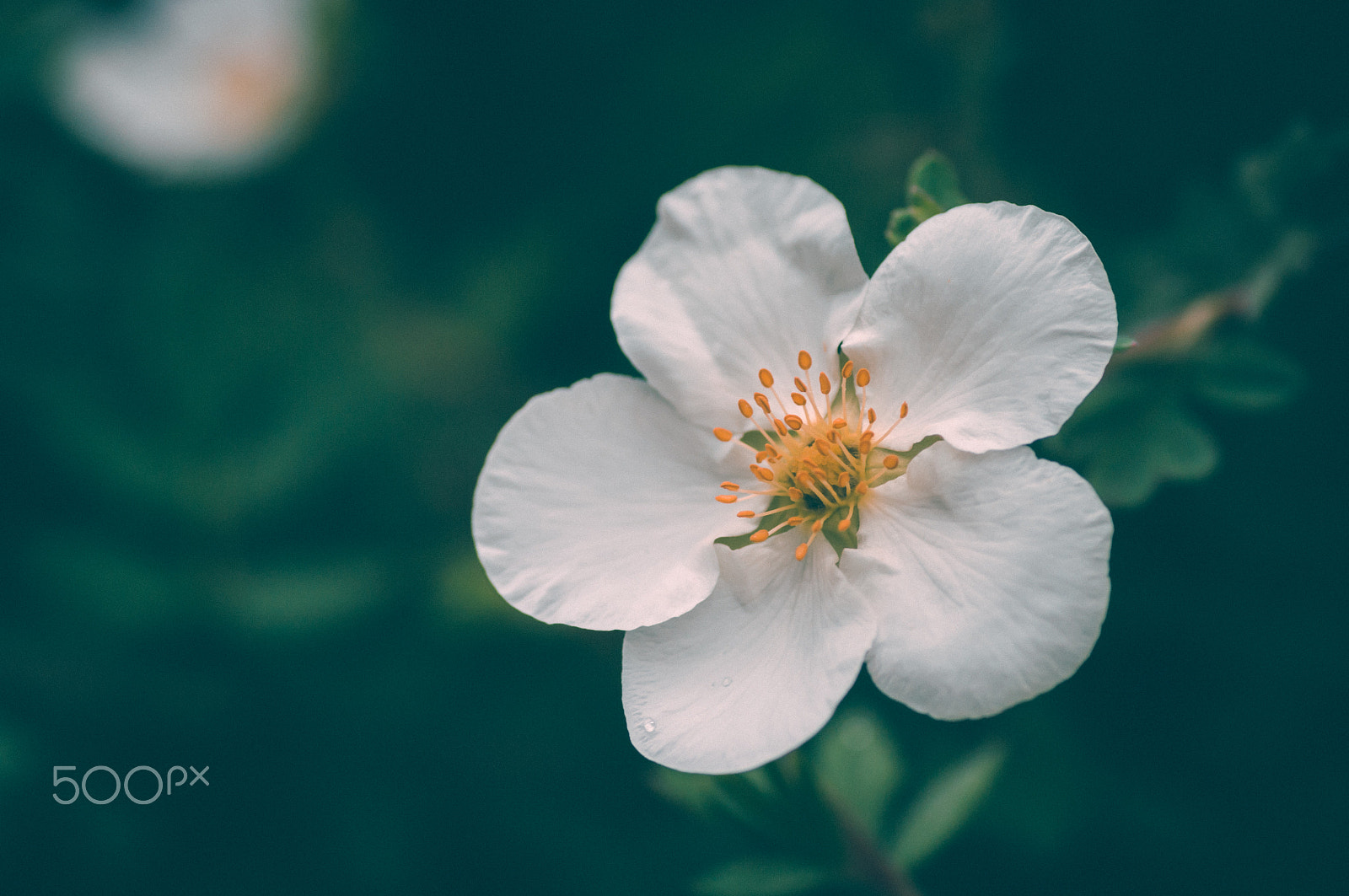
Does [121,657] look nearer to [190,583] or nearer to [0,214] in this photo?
[190,583]

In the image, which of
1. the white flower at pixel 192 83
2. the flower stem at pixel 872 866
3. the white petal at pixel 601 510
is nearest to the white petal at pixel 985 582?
the white petal at pixel 601 510

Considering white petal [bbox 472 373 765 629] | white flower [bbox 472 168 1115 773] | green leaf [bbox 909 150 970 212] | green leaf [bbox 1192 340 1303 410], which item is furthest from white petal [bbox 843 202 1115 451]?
green leaf [bbox 1192 340 1303 410]

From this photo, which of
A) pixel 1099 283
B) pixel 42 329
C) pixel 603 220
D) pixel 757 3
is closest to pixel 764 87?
pixel 757 3

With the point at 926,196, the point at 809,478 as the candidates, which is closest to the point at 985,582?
the point at 809,478

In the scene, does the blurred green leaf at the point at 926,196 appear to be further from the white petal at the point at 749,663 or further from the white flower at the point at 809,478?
the white petal at the point at 749,663

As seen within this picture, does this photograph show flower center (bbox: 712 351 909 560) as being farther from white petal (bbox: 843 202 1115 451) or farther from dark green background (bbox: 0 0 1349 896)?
dark green background (bbox: 0 0 1349 896)
